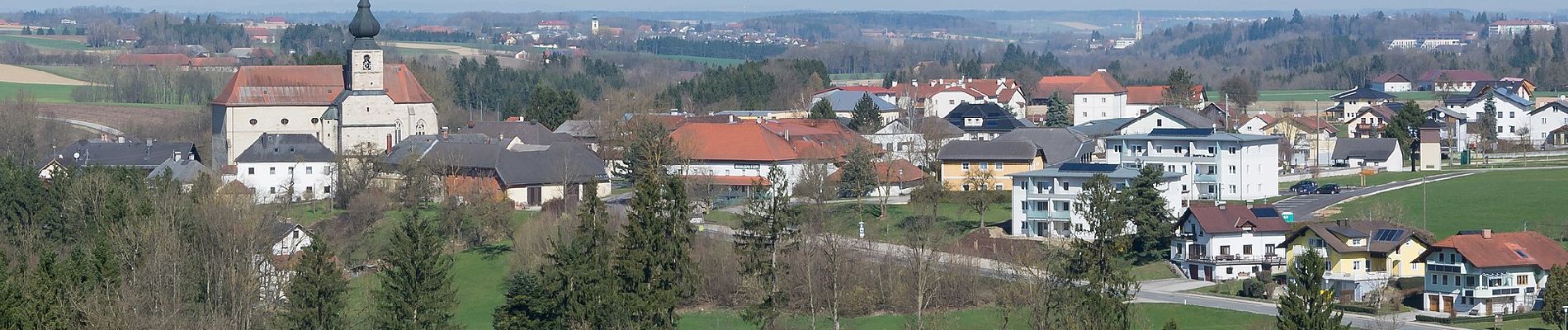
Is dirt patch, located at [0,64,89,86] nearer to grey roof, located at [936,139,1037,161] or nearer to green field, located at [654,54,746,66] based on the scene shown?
green field, located at [654,54,746,66]

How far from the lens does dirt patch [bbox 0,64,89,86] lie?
110812mm

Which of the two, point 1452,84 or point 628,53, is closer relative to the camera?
point 1452,84

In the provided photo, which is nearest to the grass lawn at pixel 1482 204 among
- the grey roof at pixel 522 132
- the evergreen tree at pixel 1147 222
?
the evergreen tree at pixel 1147 222

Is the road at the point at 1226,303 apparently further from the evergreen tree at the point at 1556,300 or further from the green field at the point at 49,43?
the green field at the point at 49,43

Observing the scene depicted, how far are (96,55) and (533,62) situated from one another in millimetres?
33293

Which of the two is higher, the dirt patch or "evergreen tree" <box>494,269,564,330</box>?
the dirt patch

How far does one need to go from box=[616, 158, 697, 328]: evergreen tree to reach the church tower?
33063 mm

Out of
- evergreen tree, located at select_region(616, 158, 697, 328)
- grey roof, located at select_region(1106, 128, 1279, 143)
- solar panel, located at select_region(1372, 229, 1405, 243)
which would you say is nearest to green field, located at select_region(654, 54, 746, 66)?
grey roof, located at select_region(1106, 128, 1279, 143)

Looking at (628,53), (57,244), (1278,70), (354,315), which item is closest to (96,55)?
(628,53)

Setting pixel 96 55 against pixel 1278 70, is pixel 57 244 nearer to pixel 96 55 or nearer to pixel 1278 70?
pixel 96 55

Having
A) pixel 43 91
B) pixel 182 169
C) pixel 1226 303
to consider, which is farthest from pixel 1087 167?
pixel 43 91

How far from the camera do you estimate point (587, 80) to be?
111438 mm

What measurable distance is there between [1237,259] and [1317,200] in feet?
24.5

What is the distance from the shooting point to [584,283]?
31594 mm
